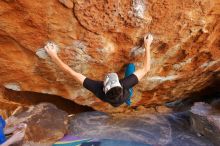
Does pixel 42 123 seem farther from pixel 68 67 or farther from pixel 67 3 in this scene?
pixel 67 3

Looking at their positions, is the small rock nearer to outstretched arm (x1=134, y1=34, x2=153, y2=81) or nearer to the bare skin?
the bare skin

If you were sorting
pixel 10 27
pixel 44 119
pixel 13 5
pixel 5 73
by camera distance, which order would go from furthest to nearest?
pixel 44 119 → pixel 5 73 → pixel 10 27 → pixel 13 5

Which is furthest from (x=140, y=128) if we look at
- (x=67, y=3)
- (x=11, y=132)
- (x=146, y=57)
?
(x=67, y=3)

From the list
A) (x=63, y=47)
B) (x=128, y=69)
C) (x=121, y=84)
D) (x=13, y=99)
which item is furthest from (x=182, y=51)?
(x=13, y=99)

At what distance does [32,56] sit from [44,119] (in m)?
1.03

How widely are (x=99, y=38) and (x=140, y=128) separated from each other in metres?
1.64

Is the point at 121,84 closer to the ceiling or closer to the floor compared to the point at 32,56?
closer to the floor

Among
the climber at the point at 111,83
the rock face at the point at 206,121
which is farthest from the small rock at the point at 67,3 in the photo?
the rock face at the point at 206,121

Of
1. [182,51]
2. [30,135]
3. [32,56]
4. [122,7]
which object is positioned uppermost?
[182,51]

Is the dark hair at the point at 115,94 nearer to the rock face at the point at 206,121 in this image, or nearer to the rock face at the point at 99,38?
the rock face at the point at 99,38

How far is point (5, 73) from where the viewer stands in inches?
118

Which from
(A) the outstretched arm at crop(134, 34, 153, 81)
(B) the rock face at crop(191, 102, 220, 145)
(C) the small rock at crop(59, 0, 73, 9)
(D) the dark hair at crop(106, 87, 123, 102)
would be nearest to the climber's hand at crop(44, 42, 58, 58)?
(C) the small rock at crop(59, 0, 73, 9)

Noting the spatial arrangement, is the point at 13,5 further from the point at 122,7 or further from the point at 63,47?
the point at 122,7

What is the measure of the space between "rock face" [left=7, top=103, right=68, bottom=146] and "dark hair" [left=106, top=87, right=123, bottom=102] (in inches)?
52.2
